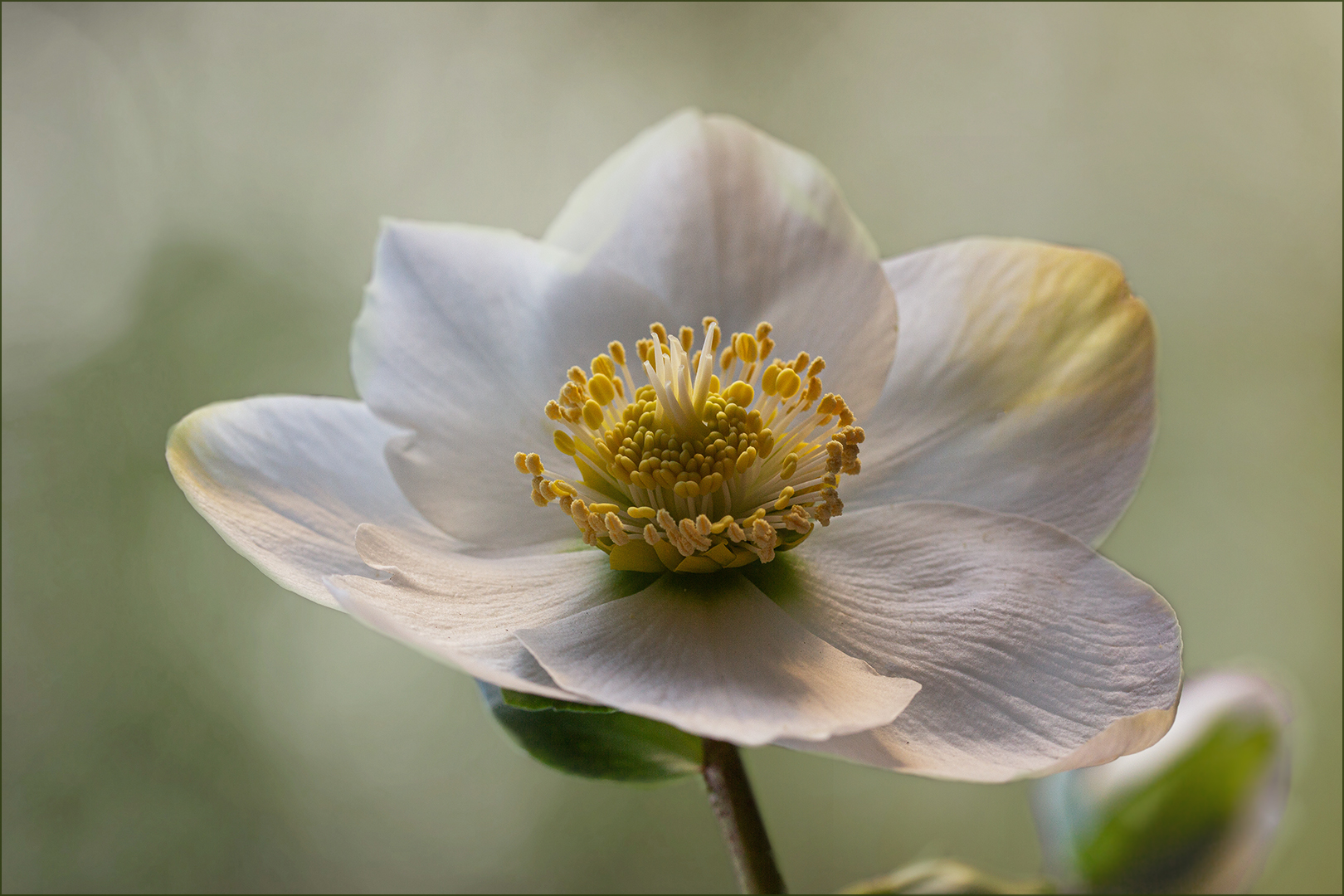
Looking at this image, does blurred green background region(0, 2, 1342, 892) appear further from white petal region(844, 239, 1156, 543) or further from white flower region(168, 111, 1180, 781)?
white petal region(844, 239, 1156, 543)

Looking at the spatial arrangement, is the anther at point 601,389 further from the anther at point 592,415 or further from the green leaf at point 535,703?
the green leaf at point 535,703

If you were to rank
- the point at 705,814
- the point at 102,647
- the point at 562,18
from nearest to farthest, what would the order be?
the point at 102,647 → the point at 705,814 → the point at 562,18

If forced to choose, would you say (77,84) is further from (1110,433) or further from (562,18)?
(1110,433)

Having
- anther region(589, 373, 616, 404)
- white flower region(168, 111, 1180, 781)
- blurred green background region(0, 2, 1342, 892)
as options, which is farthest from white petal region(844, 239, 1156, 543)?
blurred green background region(0, 2, 1342, 892)

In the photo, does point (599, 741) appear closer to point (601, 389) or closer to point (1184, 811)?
point (601, 389)

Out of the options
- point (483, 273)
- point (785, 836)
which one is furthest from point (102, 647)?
point (483, 273)

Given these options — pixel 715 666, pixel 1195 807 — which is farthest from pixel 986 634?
pixel 1195 807

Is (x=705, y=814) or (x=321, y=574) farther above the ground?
(x=321, y=574)
